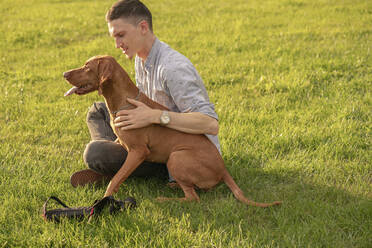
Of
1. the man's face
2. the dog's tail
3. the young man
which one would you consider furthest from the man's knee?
the dog's tail

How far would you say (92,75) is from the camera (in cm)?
363

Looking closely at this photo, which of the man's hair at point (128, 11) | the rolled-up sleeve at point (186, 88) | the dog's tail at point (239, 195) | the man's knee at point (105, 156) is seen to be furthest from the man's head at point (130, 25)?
the dog's tail at point (239, 195)

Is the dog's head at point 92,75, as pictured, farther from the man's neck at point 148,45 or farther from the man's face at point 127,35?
the man's neck at point 148,45

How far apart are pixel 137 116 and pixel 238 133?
1957 mm

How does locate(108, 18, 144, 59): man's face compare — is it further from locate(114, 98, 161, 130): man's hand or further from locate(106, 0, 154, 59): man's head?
locate(114, 98, 161, 130): man's hand

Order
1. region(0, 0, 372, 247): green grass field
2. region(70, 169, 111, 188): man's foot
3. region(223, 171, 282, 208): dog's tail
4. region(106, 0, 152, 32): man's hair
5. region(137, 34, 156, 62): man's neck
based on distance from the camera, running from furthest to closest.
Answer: region(70, 169, 111, 188): man's foot, region(137, 34, 156, 62): man's neck, region(106, 0, 152, 32): man's hair, region(223, 171, 282, 208): dog's tail, region(0, 0, 372, 247): green grass field

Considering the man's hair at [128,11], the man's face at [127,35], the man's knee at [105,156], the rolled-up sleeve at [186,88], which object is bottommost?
the man's knee at [105,156]

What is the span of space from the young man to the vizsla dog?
96mm

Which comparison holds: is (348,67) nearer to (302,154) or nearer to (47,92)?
(302,154)

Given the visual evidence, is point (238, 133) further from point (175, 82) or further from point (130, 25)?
point (130, 25)

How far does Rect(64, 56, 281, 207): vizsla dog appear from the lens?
12.3 feet

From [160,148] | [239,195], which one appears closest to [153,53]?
[160,148]

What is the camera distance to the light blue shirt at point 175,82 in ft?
12.4

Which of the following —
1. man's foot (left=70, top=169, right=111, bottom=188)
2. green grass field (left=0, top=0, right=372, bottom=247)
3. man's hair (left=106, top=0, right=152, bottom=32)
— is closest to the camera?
green grass field (left=0, top=0, right=372, bottom=247)
